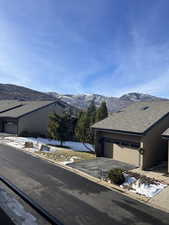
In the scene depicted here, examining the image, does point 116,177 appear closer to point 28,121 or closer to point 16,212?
point 16,212

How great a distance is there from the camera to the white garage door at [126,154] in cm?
1612

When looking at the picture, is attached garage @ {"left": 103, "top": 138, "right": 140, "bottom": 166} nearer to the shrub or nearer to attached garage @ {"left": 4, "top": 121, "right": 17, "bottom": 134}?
the shrub

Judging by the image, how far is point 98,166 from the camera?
15.3 meters

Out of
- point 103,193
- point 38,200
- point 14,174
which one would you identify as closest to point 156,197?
point 103,193

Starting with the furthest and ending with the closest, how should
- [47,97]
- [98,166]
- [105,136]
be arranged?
1. [47,97]
2. [105,136]
3. [98,166]

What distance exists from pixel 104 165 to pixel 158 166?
446cm

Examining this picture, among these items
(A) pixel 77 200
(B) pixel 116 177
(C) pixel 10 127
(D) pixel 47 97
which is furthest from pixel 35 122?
(D) pixel 47 97

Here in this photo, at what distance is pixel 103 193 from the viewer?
1008cm

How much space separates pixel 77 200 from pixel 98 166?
21.2 ft

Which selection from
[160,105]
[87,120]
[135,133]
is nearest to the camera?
[135,133]

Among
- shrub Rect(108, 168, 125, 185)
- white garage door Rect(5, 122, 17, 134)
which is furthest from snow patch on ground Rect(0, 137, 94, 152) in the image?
shrub Rect(108, 168, 125, 185)

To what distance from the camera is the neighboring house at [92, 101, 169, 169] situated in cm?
1556

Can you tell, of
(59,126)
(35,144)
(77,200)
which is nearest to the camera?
(77,200)

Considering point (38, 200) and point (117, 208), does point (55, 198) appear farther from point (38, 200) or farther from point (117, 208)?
point (117, 208)
